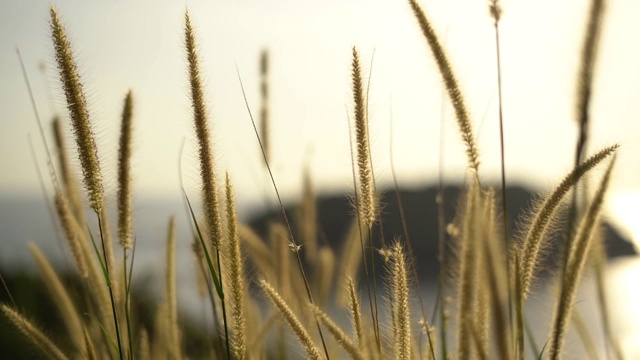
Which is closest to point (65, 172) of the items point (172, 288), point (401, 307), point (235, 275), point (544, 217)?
point (172, 288)

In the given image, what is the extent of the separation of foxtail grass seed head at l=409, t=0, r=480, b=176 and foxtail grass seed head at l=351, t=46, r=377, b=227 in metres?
0.18

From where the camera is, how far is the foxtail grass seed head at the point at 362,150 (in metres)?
1.86

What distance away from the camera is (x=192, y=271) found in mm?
3139

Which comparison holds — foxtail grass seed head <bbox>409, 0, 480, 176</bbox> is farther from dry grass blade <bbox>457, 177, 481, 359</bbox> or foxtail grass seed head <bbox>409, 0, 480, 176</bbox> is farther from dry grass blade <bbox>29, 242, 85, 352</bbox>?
dry grass blade <bbox>29, 242, 85, 352</bbox>

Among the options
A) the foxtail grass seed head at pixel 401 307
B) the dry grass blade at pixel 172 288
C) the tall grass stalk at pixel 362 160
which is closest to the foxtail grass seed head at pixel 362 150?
the tall grass stalk at pixel 362 160

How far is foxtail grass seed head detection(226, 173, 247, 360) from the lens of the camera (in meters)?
1.77

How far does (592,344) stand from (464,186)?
0.59 metres

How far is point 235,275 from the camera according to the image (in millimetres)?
1812

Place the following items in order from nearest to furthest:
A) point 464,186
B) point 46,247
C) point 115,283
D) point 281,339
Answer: point 115,283 < point 464,186 < point 281,339 < point 46,247

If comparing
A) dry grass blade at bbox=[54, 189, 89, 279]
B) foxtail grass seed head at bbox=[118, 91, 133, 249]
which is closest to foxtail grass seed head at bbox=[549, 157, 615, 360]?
foxtail grass seed head at bbox=[118, 91, 133, 249]

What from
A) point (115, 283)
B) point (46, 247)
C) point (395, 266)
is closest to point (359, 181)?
point (395, 266)

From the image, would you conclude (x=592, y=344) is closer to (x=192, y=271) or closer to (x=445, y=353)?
(x=445, y=353)

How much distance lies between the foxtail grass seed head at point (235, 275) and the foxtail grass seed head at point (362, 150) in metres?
0.33

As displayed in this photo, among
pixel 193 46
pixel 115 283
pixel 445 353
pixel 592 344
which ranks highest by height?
pixel 193 46
